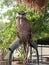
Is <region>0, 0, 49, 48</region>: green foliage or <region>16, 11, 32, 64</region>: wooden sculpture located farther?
<region>0, 0, 49, 48</region>: green foliage

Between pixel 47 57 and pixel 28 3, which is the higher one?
pixel 28 3

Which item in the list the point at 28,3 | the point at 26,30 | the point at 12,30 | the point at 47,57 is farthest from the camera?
the point at 47,57

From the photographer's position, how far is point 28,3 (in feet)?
11.0

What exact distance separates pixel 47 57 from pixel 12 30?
1638mm

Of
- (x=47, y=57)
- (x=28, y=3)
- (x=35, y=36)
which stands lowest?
(x=47, y=57)

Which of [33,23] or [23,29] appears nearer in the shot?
[23,29]

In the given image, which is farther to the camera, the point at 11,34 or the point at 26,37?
the point at 11,34

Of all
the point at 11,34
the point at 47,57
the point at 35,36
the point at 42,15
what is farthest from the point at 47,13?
the point at 47,57

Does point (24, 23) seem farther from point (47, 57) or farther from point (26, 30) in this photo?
point (47, 57)

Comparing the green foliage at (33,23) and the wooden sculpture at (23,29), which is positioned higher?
the green foliage at (33,23)

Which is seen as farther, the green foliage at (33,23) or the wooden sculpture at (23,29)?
the green foliage at (33,23)

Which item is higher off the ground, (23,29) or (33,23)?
(33,23)

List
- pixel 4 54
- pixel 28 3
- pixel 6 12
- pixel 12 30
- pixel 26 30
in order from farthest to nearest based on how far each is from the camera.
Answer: pixel 4 54 < pixel 6 12 < pixel 12 30 < pixel 28 3 < pixel 26 30

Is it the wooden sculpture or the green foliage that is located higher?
the green foliage
